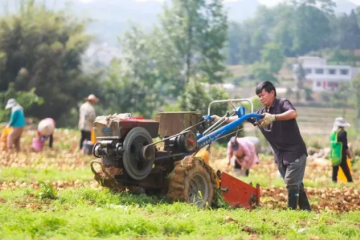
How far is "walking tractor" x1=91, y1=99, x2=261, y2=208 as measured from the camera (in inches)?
352

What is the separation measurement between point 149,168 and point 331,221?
95.6 inches

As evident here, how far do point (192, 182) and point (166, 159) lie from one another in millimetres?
492

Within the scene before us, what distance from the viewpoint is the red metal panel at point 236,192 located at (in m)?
9.80

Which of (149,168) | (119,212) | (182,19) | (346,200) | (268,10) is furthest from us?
(268,10)

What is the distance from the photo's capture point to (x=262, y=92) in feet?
31.0

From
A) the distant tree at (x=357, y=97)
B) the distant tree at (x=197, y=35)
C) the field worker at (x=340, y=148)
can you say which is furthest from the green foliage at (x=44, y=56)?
the field worker at (x=340, y=148)

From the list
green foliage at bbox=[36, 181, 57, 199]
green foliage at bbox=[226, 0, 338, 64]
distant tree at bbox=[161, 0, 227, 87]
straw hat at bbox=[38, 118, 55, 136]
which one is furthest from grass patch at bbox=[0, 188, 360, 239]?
green foliage at bbox=[226, 0, 338, 64]

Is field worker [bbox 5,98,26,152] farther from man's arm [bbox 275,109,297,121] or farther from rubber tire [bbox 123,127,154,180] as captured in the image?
man's arm [bbox 275,109,297,121]

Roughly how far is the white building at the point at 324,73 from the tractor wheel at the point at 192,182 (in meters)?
68.3

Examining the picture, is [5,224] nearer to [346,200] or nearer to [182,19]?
[346,200]

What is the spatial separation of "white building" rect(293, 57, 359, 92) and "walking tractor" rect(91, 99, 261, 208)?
67.9m

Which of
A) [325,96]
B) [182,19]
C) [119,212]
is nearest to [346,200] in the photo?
[119,212]

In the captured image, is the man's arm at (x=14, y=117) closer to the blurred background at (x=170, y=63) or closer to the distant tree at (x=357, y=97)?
the blurred background at (x=170, y=63)

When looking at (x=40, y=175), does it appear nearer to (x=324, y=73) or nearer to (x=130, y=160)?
(x=130, y=160)
